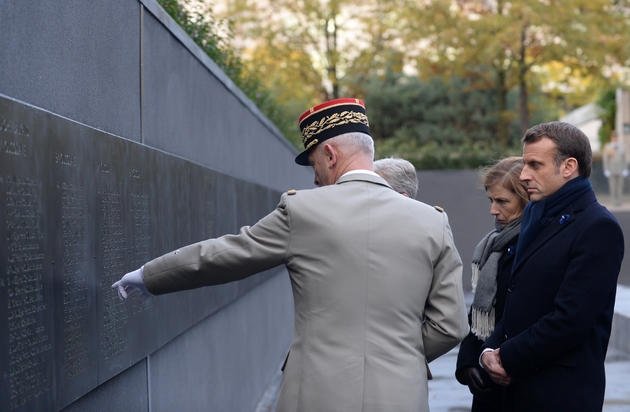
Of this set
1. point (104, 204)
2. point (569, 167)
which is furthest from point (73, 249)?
point (569, 167)

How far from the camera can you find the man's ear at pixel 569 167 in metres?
3.41

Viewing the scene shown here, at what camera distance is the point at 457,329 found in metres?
2.80

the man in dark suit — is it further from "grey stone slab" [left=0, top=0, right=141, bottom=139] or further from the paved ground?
the paved ground

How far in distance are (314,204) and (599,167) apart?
21.6 meters

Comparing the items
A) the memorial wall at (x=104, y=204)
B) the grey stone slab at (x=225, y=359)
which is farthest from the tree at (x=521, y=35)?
the memorial wall at (x=104, y=204)

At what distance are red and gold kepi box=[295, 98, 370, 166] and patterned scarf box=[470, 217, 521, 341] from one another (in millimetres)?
1329

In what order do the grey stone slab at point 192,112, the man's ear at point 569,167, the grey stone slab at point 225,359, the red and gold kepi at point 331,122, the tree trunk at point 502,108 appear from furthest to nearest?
the tree trunk at point 502,108, the grey stone slab at point 225,359, the grey stone slab at point 192,112, the man's ear at point 569,167, the red and gold kepi at point 331,122

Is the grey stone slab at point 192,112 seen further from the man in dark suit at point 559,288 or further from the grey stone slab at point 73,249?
the man in dark suit at point 559,288

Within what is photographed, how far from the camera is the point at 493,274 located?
12.9 ft

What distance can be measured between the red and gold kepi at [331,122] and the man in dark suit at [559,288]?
0.93m

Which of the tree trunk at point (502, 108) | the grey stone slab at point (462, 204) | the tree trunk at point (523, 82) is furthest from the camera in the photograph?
the tree trunk at point (502, 108)

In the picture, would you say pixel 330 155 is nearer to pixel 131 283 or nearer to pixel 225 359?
pixel 131 283

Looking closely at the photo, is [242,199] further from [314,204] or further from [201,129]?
[314,204]

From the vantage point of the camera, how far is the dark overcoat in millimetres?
3227
